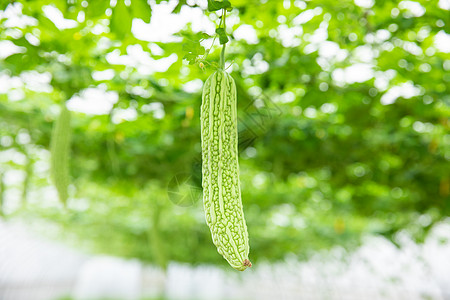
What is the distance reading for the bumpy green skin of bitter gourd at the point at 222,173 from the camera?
1.18 m

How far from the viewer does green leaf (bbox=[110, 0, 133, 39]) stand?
Answer: 1994 mm

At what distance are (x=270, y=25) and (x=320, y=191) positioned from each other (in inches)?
150

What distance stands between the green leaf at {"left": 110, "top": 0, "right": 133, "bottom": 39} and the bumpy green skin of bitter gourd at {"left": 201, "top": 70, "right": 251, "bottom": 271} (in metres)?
0.86

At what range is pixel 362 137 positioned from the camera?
4.21m

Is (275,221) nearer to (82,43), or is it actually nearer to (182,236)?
(182,236)

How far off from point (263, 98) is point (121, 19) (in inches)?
51.5

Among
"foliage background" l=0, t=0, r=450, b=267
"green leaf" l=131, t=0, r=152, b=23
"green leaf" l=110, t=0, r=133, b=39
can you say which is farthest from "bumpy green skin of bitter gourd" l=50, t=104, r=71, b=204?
"green leaf" l=131, t=0, r=152, b=23

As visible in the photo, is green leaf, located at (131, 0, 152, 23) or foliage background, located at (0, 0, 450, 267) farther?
foliage background, located at (0, 0, 450, 267)

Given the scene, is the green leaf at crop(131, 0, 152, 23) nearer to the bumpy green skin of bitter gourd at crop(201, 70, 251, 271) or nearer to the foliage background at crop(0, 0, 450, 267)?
the foliage background at crop(0, 0, 450, 267)

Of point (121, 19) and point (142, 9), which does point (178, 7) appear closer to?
point (142, 9)

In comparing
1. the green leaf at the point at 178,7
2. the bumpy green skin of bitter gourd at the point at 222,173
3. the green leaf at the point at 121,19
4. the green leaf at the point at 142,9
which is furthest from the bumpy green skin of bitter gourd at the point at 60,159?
the bumpy green skin of bitter gourd at the point at 222,173

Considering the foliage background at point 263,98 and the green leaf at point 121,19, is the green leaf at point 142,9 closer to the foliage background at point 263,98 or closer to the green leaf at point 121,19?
the foliage background at point 263,98

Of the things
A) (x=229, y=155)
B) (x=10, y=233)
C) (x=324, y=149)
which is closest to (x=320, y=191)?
(x=324, y=149)

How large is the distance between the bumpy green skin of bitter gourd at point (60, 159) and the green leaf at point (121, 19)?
727mm
